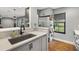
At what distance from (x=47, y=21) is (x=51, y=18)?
0.05 m

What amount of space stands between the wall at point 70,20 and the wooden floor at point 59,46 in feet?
0.24

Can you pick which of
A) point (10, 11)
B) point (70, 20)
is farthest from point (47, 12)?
point (10, 11)

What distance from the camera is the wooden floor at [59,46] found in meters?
0.94

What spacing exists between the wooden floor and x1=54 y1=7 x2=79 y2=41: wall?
0.07m

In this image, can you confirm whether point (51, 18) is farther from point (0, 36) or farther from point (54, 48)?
point (0, 36)

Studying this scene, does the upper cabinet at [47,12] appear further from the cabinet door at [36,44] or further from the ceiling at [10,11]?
the cabinet door at [36,44]

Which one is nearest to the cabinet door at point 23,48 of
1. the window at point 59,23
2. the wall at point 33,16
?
the wall at point 33,16

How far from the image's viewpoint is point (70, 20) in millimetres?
880

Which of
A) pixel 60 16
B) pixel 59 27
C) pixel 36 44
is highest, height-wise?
pixel 60 16

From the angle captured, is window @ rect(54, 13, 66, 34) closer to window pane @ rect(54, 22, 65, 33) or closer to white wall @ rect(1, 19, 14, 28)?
window pane @ rect(54, 22, 65, 33)

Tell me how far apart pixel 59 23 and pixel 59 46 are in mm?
264

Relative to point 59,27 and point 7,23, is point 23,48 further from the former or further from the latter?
point 59,27
